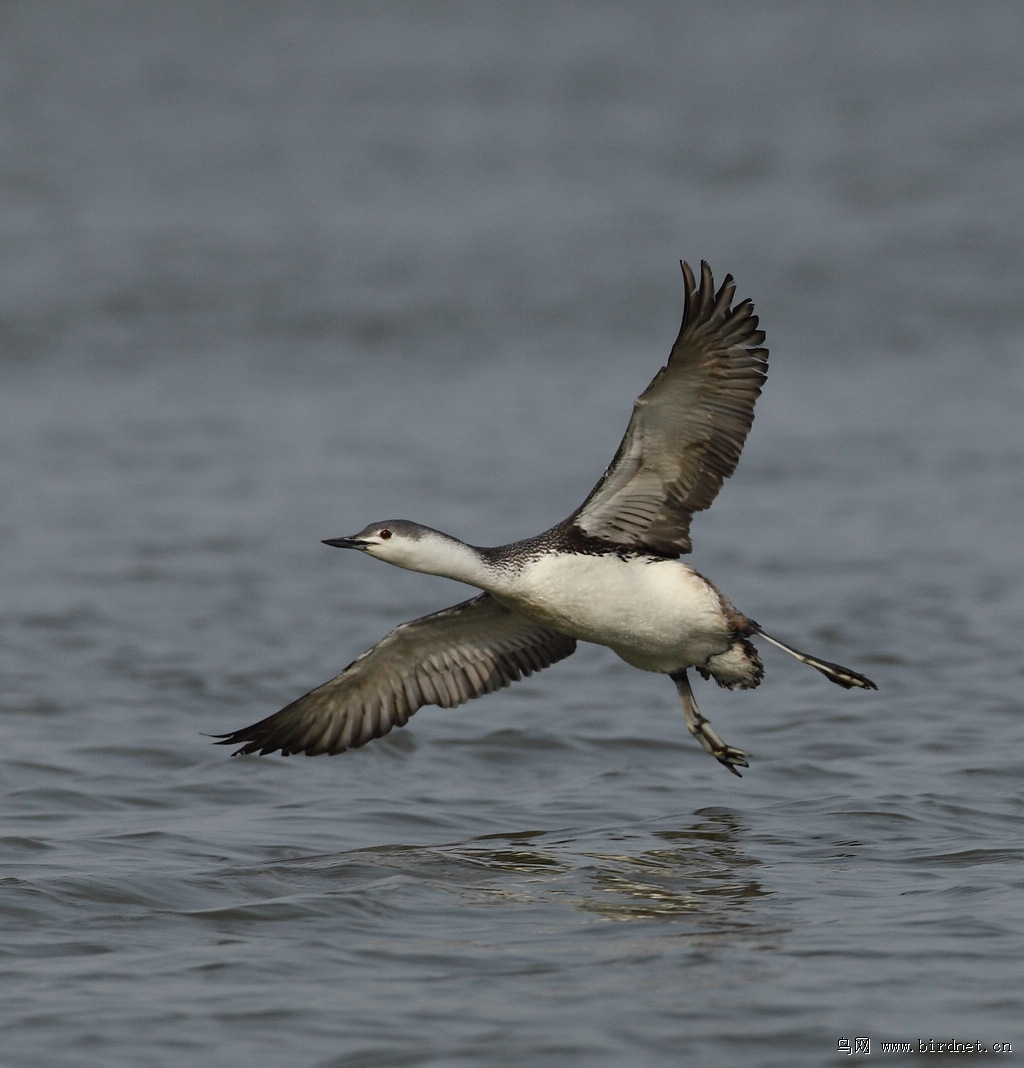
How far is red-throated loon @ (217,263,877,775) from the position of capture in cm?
714

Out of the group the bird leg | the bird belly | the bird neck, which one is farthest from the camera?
the bird leg

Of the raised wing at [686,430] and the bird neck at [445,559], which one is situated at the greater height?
the raised wing at [686,430]

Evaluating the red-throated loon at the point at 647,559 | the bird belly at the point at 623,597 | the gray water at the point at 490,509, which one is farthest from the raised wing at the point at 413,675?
the bird belly at the point at 623,597

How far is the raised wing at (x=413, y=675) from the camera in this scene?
801 centimetres

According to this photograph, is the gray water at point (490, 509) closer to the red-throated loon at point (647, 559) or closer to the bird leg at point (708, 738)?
the bird leg at point (708, 738)

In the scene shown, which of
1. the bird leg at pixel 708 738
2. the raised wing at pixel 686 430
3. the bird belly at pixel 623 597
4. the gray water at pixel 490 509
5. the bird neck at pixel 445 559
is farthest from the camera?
the bird leg at pixel 708 738

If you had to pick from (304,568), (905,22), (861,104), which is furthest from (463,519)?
(905,22)

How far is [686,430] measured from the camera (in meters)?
7.32

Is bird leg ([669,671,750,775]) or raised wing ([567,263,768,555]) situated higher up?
raised wing ([567,263,768,555])

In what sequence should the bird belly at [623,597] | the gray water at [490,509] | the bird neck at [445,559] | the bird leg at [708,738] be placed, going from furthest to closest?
the bird leg at [708,738]
the bird belly at [623,597]
the bird neck at [445,559]
the gray water at [490,509]

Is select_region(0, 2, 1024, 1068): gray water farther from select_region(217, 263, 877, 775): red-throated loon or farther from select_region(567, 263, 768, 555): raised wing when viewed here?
select_region(567, 263, 768, 555): raised wing

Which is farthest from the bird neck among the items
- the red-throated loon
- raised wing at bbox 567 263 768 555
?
raised wing at bbox 567 263 768 555

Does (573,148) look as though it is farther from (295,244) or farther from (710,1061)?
(710,1061)

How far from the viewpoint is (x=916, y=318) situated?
19.8 meters
